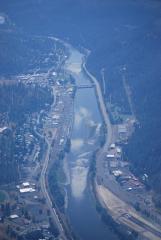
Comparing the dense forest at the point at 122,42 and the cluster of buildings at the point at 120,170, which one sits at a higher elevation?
the dense forest at the point at 122,42

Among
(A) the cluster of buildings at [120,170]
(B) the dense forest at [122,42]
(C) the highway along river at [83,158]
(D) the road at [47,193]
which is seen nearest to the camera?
(D) the road at [47,193]

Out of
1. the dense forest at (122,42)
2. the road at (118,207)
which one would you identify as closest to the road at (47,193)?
the road at (118,207)

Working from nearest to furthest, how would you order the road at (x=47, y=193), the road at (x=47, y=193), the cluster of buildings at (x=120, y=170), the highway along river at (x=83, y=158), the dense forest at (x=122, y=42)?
the road at (x=47, y=193)
the road at (x=47, y=193)
the highway along river at (x=83, y=158)
the cluster of buildings at (x=120, y=170)
the dense forest at (x=122, y=42)

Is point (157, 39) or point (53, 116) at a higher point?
point (157, 39)

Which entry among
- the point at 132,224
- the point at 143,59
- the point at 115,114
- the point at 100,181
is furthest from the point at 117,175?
the point at 143,59

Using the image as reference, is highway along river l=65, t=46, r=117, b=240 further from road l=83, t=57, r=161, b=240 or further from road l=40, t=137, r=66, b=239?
road l=40, t=137, r=66, b=239

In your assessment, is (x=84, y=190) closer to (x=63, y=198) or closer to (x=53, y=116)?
(x=63, y=198)

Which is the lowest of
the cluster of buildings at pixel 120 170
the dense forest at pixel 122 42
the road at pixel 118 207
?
the road at pixel 118 207

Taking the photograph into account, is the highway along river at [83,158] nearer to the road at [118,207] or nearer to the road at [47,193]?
the road at [118,207]
